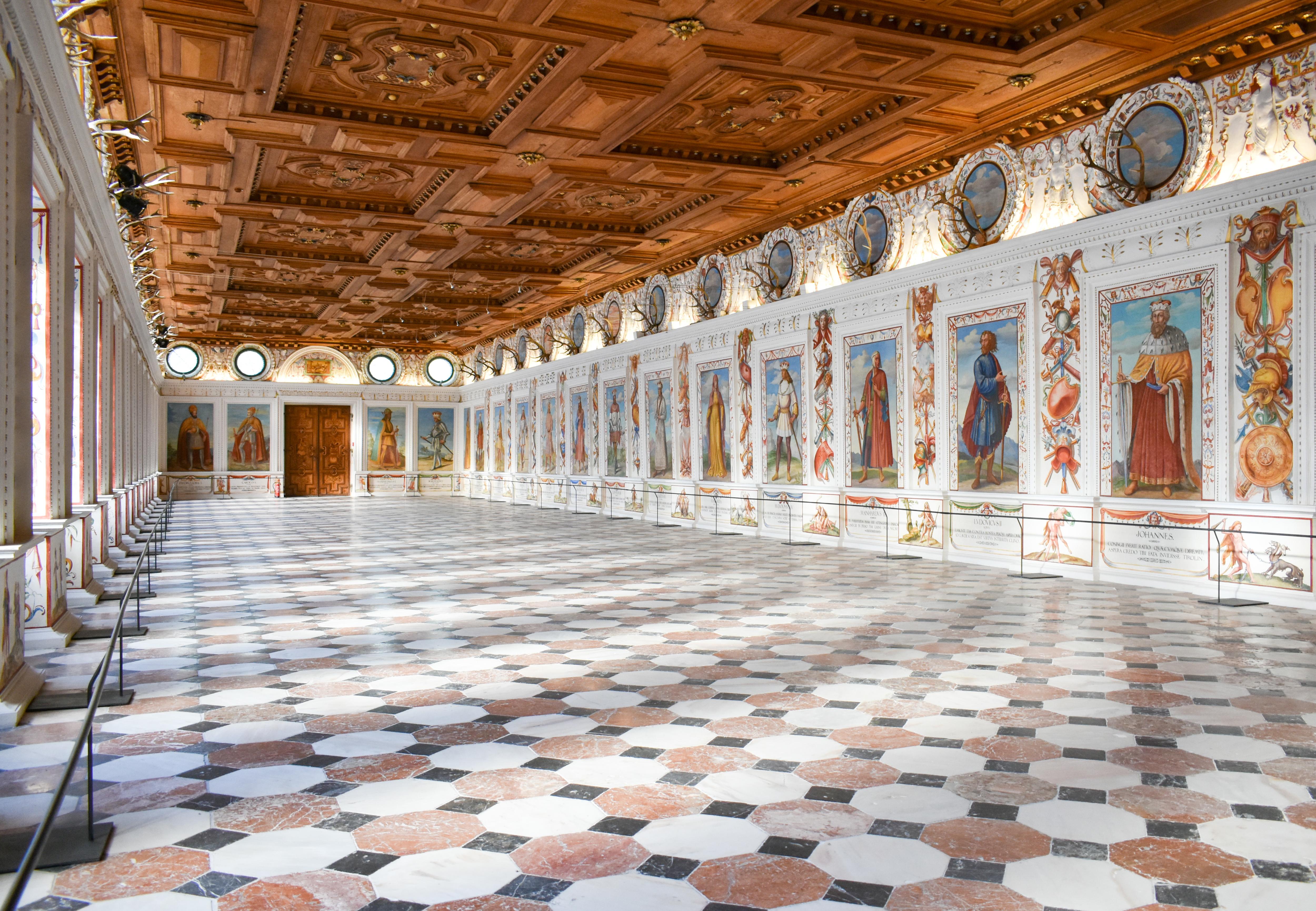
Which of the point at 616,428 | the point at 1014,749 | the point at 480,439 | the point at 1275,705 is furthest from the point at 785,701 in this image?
the point at 480,439

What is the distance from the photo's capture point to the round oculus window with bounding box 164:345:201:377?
38531 mm

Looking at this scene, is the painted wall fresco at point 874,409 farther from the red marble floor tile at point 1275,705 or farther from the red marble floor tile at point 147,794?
the red marble floor tile at point 147,794

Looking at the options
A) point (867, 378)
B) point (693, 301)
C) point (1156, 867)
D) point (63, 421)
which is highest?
point (693, 301)

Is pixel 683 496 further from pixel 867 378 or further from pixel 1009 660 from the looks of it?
pixel 1009 660

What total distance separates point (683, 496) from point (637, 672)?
15592 mm

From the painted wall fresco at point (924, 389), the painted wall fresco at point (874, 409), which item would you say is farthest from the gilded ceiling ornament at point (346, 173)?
the painted wall fresco at point (924, 389)

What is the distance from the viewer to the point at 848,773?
5074mm

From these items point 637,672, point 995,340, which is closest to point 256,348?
point 995,340

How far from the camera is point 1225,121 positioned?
11.0m

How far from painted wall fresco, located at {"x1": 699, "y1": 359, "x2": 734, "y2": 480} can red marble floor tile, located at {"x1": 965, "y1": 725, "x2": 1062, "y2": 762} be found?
50.4 ft

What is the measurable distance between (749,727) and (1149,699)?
9.49 feet

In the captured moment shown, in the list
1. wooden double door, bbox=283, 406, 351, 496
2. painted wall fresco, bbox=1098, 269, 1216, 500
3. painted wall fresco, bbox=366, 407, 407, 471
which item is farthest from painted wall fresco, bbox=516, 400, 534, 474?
painted wall fresco, bbox=1098, 269, 1216, 500

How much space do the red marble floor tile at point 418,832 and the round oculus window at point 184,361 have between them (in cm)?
3918

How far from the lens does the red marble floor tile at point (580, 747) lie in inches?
212
